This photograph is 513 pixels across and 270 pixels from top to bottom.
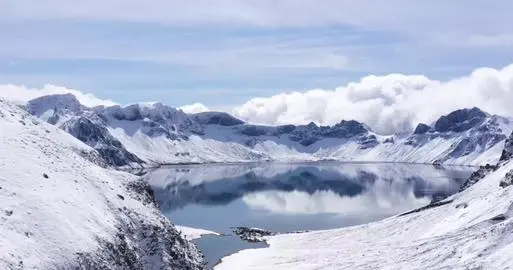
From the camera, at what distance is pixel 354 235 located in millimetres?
132250

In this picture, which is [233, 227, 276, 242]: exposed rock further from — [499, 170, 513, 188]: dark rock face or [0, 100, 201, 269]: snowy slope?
[0, 100, 201, 269]: snowy slope

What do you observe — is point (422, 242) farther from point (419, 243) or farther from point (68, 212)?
point (68, 212)

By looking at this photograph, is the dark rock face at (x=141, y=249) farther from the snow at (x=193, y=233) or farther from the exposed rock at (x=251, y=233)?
→ the exposed rock at (x=251, y=233)

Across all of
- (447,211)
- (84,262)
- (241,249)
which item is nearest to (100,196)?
(84,262)

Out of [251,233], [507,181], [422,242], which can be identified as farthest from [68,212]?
[251,233]

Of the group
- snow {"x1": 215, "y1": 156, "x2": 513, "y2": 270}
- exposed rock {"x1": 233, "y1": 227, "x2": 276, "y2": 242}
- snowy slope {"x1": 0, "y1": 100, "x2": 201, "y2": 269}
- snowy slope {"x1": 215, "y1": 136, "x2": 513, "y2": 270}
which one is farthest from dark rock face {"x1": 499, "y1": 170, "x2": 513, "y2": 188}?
snowy slope {"x1": 0, "y1": 100, "x2": 201, "y2": 269}

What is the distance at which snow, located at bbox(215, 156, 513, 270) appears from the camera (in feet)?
235

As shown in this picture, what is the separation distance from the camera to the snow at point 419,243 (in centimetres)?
7156

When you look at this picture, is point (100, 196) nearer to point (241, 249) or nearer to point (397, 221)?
point (241, 249)

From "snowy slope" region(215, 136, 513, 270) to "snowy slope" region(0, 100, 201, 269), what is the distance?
29.7 metres

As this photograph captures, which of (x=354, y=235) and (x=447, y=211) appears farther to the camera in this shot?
(x=354, y=235)

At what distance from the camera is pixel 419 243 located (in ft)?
307

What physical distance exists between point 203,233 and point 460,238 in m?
86.6

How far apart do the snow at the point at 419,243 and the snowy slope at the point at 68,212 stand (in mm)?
29598
